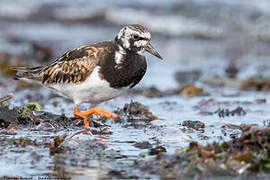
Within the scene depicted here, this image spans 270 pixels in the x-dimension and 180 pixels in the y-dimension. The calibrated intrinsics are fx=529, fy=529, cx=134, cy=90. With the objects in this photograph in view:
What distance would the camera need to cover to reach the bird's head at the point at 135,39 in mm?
5125

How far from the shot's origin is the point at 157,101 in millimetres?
7301

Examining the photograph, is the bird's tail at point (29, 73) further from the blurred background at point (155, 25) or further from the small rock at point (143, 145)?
the blurred background at point (155, 25)

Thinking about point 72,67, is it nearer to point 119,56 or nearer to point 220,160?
point 119,56

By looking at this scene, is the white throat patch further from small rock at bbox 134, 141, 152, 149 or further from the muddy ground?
small rock at bbox 134, 141, 152, 149

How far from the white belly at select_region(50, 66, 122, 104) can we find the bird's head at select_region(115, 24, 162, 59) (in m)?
0.36

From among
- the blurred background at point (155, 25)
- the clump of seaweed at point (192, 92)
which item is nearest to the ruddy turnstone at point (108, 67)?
the clump of seaweed at point (192, 92)

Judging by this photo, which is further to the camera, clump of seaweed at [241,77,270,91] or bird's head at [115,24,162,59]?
clump of seaweed at [241,77,270,91]

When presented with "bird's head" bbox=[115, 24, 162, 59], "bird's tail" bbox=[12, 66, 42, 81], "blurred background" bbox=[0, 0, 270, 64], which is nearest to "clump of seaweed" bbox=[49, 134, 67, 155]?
"bird's head" bbox=[115, 24, 162, 59]

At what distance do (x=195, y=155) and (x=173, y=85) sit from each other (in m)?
4.78

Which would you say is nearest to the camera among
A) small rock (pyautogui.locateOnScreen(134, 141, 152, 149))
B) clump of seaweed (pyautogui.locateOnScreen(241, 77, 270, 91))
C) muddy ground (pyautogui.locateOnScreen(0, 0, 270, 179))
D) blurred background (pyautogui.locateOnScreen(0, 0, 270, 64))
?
muddy ground (pyautogui.locateOnScreen(0, 0, 270, 179))

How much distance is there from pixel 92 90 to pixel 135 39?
651 millimetres

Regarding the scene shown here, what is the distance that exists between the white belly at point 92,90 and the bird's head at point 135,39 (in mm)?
364

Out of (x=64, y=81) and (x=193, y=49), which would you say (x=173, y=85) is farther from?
(x=193, y=49)

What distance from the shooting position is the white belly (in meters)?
5.09
